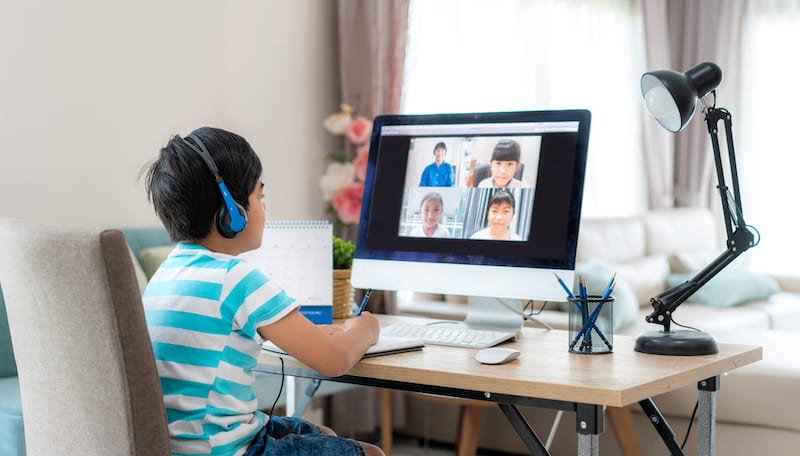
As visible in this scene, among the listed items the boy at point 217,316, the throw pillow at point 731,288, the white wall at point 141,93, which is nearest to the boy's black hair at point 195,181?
the boy at point 217,316

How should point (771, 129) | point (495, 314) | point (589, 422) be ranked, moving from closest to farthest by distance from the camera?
point (589, 422) → point (495, 314) → point (771, 129)

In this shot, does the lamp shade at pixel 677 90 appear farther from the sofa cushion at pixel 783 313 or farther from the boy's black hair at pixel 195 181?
the sofa cushion at pixel 783 313

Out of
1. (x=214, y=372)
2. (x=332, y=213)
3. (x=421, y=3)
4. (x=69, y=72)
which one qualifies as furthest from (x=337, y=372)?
(x=421, y=3)

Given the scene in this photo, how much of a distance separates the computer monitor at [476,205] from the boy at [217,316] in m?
0.44

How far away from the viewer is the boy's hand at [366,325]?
1727 millimetres

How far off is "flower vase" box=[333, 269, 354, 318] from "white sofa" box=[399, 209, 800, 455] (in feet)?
3.75

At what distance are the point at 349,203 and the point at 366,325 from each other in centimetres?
184

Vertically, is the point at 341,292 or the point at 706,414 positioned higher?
the point at 341,292

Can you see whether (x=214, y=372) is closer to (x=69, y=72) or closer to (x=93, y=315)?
(x=93, y=315)

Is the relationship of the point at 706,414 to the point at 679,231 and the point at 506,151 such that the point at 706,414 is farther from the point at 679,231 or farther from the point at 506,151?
the point at 679,231

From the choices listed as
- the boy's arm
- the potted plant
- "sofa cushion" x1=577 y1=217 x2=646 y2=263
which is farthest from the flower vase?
"sofa cushion" x1=577 y1=217 x2=646 y2=263

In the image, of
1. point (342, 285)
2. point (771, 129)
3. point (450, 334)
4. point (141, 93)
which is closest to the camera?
point (450, 334)

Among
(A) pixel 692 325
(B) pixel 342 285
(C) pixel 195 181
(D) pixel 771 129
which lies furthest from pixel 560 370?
(D) pixel 771 129

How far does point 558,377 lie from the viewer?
156 cm
